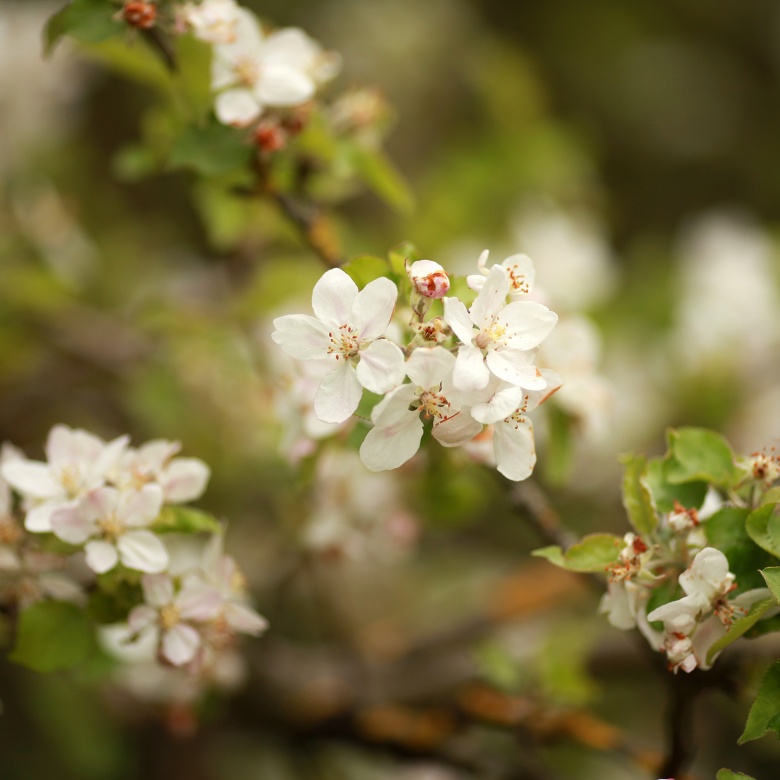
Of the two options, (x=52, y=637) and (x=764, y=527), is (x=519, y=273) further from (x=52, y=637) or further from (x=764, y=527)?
(x=52, y=637)

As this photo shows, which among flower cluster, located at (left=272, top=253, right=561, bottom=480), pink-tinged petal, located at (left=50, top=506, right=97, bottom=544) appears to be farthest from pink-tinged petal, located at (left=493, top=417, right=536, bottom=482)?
pink-tinged petal, located at (left=50, top=506, right=97, bottom=544)

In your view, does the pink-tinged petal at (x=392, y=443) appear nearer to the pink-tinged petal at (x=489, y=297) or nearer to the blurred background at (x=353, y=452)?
the pink-tinged petal at (x=489, y=297)

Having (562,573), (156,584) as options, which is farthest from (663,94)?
(156,584)

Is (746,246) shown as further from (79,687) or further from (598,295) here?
(79,687)

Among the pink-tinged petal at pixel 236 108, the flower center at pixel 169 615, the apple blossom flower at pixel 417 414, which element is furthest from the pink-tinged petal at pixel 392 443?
the pink-tinged petal at pixel 236 108

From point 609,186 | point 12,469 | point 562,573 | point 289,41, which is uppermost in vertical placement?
point 289,41

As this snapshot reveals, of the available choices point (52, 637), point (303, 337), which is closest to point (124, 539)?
point (52, 637)
